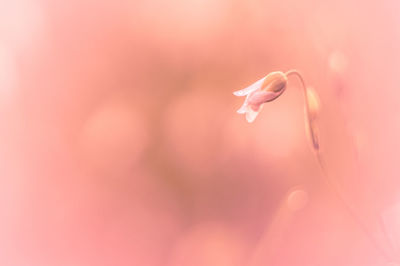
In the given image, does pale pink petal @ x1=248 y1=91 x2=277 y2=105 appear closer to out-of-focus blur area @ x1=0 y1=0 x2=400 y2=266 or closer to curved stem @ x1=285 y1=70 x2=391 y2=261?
curved stem @ x1=285 y1=70 x2=391 y2=261

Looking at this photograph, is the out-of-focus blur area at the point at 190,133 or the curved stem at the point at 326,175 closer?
the curved stem at the point at 326,175

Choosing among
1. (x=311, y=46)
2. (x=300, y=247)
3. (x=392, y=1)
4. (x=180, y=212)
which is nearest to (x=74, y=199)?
(x=180, y=212)

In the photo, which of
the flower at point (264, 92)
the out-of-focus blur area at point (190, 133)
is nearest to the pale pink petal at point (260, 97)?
the flower at point (264, 92)

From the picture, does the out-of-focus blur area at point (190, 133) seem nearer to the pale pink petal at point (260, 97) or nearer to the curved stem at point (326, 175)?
the curved stem at point (326, 175)

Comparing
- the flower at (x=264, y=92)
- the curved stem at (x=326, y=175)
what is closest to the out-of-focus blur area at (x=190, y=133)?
the curved stem at (x=326, y=175)

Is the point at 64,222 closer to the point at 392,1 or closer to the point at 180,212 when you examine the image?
the point at 180,212

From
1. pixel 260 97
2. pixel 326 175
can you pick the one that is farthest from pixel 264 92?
pixel 326 175

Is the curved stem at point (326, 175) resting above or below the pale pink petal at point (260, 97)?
below

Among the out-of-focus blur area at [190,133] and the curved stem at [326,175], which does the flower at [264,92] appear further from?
the out-of-focus blur area at [190,133]
